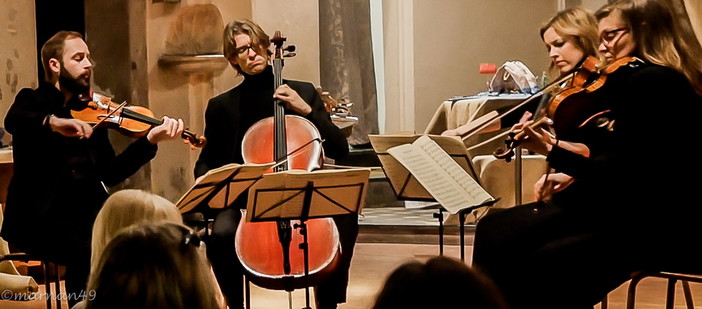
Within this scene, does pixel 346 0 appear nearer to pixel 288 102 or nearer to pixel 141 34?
pixel 141 34

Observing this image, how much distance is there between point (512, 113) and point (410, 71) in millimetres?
4255

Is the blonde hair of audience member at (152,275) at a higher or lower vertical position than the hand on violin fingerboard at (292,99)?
lower

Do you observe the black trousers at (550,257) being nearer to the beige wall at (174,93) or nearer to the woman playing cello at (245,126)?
the woman playing cello at (245,126)

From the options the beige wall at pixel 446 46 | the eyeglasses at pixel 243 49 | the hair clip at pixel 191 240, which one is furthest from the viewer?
the beige wall at pixel 446 46

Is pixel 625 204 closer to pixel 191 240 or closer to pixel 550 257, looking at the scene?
pixel 550 257

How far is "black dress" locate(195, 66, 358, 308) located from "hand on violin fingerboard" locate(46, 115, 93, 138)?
0.55 meters

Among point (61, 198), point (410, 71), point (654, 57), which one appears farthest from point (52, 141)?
point (410, 71)

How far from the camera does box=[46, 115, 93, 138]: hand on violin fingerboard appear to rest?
348 centimetres

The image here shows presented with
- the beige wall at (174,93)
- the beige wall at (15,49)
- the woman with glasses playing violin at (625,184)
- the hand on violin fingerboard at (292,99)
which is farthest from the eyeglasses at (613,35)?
the beige wall at (15,49)

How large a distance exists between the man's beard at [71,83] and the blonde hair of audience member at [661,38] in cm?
190

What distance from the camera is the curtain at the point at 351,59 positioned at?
735 cm

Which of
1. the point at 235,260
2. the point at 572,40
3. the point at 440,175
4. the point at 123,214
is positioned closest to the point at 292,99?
the point at 235,260

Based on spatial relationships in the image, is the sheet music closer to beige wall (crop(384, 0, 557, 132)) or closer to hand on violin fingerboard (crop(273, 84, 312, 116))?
hand on violin fingerboard (crop(273, 84, 312, 116))

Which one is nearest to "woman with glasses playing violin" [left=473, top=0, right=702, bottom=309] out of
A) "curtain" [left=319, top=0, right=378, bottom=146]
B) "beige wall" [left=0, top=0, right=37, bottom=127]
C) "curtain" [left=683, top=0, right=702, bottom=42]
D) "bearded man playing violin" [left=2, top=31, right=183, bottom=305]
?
"bearded man playing violin" [left=2, top=31, right=183, bottom=305]
